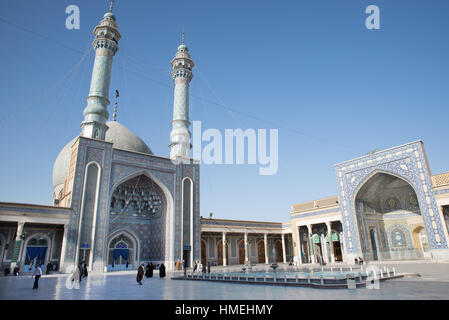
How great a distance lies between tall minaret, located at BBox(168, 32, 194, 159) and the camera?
22.1 m

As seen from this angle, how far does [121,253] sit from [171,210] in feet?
13.8

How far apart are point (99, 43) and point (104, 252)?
44.1ft

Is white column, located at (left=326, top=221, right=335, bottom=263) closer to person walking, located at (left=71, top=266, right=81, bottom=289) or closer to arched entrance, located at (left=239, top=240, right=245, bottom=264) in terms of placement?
arched entrance, located at (left=239, top=240, right=245, bottom=264)

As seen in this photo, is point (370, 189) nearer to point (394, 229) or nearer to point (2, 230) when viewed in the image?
point (394, 229)

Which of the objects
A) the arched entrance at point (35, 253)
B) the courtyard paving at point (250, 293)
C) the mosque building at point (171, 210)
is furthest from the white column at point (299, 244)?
the arched entrance at point (35, 253)

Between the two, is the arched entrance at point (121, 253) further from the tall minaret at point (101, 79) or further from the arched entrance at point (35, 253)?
the tall minaret at point (101, 79)

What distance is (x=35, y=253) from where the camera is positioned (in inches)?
654

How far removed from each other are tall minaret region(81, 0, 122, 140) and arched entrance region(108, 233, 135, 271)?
6826mm

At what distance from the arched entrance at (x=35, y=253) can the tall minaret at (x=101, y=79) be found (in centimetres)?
658

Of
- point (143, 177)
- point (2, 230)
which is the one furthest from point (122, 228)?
point (2, 230)

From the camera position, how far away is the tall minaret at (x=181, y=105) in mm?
22109
